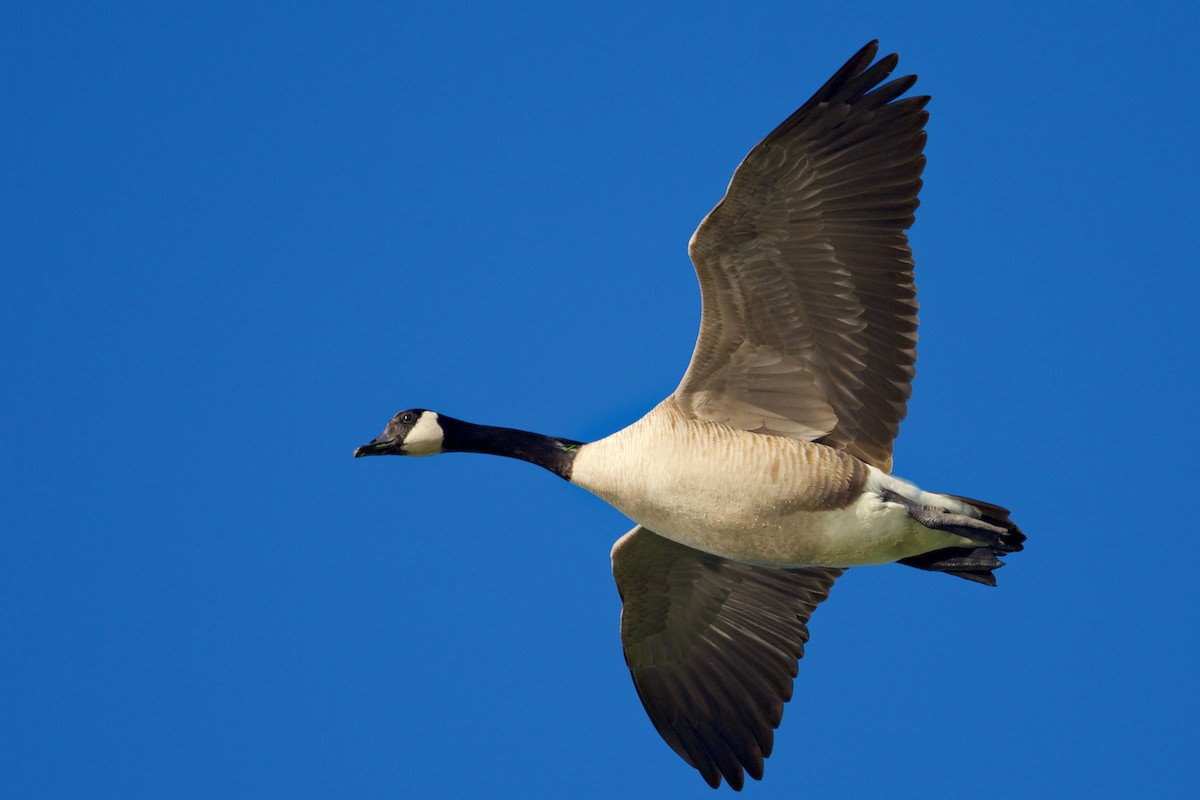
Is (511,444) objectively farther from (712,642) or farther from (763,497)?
(712,642)

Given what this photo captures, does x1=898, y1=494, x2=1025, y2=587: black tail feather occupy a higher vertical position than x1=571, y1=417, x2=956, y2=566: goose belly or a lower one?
lower

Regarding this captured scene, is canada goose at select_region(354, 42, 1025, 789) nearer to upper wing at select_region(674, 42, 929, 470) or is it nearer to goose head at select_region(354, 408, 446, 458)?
upper wing at select_region(674, 42, 929, 470)

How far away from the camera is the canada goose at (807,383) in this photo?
8500 millimetres

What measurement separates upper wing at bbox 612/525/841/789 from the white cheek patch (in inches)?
66.0

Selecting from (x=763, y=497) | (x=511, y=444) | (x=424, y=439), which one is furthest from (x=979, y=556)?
(x=424, y=439)

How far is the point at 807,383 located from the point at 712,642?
8.17 feet

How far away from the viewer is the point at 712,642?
10531mm

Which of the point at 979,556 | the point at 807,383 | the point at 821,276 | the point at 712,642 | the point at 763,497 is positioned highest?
the point at 821,276

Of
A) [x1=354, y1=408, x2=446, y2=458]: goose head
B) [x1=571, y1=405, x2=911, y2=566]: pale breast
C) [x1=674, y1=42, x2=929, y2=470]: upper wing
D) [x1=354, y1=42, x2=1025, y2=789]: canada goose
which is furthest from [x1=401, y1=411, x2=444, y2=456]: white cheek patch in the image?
[x1=674, y1=42, x2=929, y2=470]: upper wing

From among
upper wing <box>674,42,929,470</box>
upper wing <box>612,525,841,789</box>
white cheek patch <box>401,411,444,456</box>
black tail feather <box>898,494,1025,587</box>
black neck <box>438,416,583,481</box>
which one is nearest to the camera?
upper wing <box>674,42,929,470</box>

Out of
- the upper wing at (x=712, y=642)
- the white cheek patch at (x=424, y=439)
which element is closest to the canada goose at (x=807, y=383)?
the white cheek patch at (x=424, y=439)

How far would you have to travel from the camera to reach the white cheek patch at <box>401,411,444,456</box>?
1042 cm

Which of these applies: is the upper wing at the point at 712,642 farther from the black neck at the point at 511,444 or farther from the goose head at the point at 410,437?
the goose head at the point at 410,437

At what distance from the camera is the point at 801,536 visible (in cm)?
912
